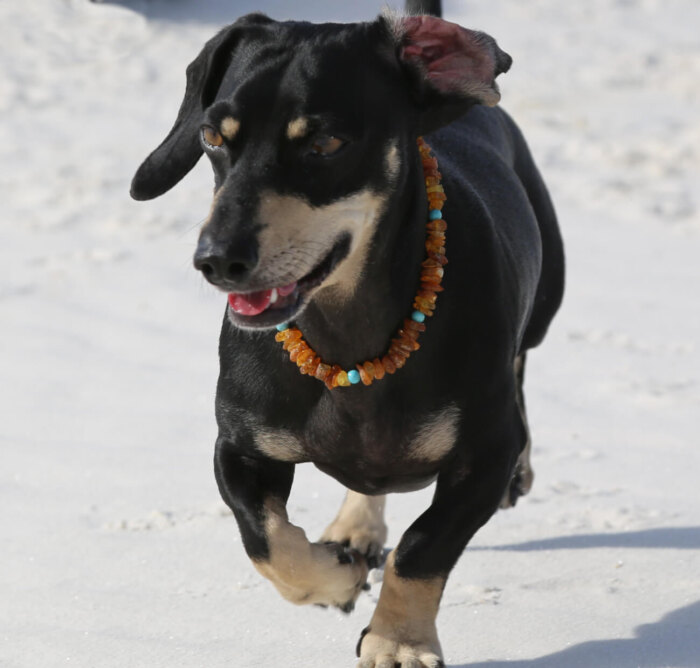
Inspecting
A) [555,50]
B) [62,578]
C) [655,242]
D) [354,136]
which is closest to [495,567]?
[62,578]

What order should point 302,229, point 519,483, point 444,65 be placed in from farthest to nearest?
point 519,483, point 444,65, point 302,229

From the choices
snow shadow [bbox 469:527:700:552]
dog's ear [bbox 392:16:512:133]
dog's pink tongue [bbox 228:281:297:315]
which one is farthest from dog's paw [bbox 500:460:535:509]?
dog's pink tongue [bbox 228:281:297:315]

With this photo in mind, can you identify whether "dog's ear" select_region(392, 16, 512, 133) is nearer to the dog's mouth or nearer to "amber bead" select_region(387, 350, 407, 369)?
the dog's mouth

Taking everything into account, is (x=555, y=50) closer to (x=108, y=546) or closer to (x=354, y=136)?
(x=108, y=546)

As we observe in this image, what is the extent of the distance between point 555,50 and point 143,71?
12.8 ft

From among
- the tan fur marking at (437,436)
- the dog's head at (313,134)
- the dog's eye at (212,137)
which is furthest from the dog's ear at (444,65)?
the tan fur marking at (437,436)

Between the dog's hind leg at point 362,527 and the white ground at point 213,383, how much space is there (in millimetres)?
246

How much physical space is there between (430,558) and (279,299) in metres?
0.83

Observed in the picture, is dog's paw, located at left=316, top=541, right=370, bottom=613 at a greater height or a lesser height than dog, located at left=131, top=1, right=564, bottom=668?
lesser

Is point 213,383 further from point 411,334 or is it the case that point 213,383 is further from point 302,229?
point 302,229

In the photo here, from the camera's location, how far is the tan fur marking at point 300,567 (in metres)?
3.60

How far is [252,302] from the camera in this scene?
325cm

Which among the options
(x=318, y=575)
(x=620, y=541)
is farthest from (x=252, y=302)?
(x=620, y=541)

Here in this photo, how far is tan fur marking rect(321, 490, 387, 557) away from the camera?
4.66 metres
